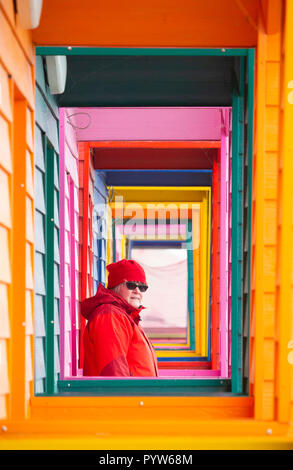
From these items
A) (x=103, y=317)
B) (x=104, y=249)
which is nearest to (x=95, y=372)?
(x=103, y=317)

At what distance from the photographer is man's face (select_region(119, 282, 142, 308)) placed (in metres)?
4.27

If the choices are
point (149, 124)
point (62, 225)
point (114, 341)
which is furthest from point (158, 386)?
point (149, 124)

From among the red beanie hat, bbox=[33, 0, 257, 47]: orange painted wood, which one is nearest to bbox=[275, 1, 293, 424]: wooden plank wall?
bbox=[33, 0, 257, 47]: orange painted wood

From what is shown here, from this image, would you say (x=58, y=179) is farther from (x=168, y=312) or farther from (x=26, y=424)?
(x=168, y=312)

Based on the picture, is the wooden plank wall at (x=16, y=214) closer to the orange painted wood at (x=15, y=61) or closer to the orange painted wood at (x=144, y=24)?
the orange painted wood at (x=15, y=61)

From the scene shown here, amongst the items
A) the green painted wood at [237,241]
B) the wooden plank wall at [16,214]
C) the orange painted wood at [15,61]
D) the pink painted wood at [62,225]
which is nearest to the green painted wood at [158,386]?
the green painted wood at [237,241]

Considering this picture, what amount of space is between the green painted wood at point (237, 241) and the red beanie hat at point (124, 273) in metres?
0.86

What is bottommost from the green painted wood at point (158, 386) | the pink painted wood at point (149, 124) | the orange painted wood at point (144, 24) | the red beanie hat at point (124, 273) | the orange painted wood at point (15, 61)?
the green painted wood at point (158, 386)

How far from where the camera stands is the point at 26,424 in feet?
8.44

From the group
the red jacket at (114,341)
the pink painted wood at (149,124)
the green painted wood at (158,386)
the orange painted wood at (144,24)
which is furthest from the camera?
the pink painted wood at (149,124)

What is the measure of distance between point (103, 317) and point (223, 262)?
66.2 inches

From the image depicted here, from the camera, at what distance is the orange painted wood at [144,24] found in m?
2.97

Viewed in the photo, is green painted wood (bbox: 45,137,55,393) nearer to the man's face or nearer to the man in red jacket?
the man in red jacket

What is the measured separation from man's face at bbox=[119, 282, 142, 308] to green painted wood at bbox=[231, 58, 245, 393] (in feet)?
2.93
